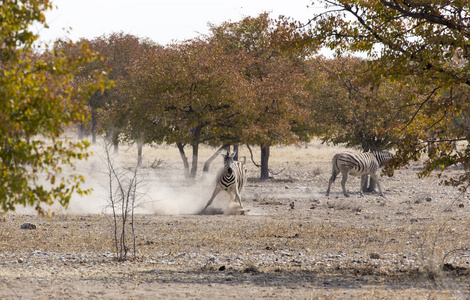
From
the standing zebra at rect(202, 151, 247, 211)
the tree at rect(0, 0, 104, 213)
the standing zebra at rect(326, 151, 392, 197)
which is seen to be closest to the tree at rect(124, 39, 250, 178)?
the standing zebra at rect(326, 151, 392, 197)

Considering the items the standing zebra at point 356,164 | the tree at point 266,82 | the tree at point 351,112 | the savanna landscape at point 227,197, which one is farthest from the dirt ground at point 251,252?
the tree at point 266,82

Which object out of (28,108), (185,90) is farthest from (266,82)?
(28,108)

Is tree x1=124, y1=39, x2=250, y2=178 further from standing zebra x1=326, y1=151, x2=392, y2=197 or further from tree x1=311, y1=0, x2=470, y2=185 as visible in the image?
tree x1=311, y1=0, x2=470, y2=185

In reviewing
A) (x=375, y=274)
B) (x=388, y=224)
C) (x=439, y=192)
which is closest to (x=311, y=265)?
(x=375, y=274)

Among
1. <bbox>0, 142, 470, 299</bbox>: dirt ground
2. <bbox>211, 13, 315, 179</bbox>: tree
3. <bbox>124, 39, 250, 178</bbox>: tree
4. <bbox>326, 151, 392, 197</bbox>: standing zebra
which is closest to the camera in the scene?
<bbox>0, 142, 470, 299</bbox>: dirt ground

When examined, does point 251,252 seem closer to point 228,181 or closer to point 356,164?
point 228,181

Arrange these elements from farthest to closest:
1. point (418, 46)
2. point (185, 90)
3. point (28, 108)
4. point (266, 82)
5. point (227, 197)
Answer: point (266, 82), point (185, 90), point (227, 197), point (418, 46), point (28, 108)

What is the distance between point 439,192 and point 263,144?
1077 cm

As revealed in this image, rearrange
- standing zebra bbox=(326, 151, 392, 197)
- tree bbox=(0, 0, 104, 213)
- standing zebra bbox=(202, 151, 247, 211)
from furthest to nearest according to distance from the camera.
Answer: standing zebra bbox=(326, 151, 392, 197) < standing zebra bbox=(202, 151, 247, 211) < tree bbox=(0, 0, 104, 213)

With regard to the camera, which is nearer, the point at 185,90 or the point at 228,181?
the point at 228,181

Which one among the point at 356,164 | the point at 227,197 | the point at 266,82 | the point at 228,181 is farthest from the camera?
the point at 266,82

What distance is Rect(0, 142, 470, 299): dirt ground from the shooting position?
9.77 m

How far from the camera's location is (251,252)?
1406cm

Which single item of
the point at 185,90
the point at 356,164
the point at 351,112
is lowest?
the point at 356,164
